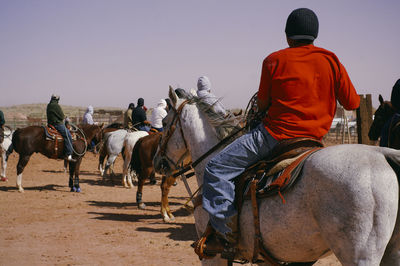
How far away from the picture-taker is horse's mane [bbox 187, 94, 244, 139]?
373 cm

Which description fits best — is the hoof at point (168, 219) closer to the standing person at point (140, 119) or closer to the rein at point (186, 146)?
the rein at point (186, 146)

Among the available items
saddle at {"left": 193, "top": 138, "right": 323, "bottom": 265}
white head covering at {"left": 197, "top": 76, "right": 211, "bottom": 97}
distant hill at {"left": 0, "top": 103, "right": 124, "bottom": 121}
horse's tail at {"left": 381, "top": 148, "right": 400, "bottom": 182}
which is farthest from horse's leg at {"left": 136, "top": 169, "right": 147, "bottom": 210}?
distant hill at {"left": 0, "top": 103, "right": 124, "bottom": 121}

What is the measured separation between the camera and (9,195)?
1177 centimetres

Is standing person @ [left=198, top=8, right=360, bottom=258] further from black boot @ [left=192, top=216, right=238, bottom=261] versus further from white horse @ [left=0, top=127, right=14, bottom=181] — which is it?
white horse @ [left=0, top=127, right=14, bottom=181]

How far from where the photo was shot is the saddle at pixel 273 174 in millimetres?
2594

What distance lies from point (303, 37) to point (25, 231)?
23.9ft

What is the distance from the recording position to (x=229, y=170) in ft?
9.84

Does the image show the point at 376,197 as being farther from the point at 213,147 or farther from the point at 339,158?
the point at 213,147

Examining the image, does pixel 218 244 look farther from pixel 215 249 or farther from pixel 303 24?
pixel 303 24

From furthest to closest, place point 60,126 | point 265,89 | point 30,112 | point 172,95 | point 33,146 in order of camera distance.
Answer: point 30,112, point 60,126, point 33,146, point 172,95, point 265,89

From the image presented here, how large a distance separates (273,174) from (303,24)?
1.17 m

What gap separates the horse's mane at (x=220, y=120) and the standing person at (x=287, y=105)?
2.30 feet

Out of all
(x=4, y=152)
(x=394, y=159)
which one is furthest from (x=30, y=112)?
(x=394, y=159)

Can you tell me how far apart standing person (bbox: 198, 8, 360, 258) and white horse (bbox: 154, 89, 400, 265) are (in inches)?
9.4
